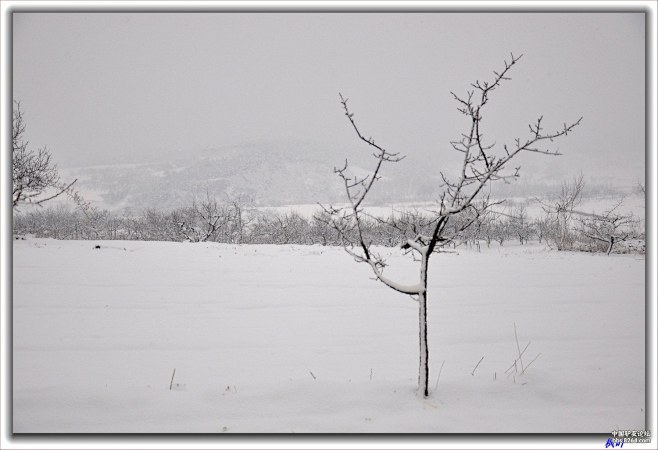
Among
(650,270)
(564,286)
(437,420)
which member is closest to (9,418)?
(437,420)

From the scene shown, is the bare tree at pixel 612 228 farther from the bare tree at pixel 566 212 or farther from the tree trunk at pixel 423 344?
the tree trunk at pixel 423 344

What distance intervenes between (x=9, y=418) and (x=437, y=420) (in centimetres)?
289

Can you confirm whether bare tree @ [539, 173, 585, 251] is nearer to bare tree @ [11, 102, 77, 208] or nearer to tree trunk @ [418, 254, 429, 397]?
tree trunk @ [418, 254, 429, 397]

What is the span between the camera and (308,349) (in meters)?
4.29

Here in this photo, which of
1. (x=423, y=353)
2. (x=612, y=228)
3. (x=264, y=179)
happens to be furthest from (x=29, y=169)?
(x=264, y=179)

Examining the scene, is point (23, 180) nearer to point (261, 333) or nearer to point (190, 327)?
point (190, 327)

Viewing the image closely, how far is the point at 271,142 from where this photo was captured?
109 metres

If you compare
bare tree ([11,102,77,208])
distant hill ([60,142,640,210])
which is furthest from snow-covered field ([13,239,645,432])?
distant hill ([60,142,640,210])

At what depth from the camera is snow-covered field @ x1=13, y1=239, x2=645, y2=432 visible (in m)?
2.55

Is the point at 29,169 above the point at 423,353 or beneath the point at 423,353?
above

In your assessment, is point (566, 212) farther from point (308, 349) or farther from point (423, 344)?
point (423, 344)

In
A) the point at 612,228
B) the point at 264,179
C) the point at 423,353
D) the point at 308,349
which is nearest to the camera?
the point at 423,353

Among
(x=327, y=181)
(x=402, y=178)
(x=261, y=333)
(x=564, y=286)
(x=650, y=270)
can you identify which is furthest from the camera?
(x=327, y=181)

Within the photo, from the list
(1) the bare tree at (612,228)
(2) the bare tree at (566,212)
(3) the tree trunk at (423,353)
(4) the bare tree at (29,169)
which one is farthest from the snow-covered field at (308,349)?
(2) the bare tree at (566,212)
